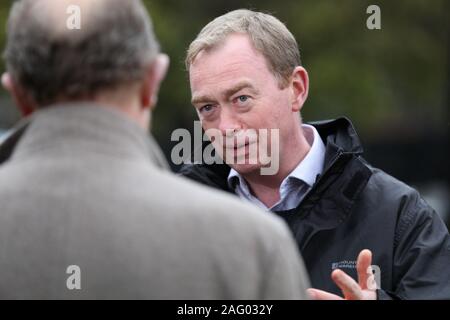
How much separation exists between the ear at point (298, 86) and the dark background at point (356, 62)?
560 inches

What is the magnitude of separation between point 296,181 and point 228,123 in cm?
36

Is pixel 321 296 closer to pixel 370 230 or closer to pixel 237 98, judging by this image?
pixel 370 230

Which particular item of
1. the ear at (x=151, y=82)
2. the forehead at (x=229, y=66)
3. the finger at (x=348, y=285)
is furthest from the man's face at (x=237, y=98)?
the ear at (x=151, y=82)

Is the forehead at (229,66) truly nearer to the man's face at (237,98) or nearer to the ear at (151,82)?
the man's face at (237,98)

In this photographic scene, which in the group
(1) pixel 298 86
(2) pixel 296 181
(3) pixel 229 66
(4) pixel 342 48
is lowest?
(2) pixel 296 181

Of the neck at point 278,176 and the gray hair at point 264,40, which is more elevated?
the gray hair at point 264,40

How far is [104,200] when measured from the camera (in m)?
2.03

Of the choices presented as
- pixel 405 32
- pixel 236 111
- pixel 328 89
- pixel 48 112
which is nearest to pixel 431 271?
pixel 236 111

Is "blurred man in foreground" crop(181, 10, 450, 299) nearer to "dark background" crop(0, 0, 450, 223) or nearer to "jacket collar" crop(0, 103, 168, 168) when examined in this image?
"jacket collar" crop(0, 103, 168, 168)

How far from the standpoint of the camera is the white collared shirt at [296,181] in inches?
152

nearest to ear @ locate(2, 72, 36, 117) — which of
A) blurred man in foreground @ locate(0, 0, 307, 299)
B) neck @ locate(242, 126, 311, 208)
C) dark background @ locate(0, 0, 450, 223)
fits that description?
blurred man in foreground @ locate(0, 0, 307, 299)

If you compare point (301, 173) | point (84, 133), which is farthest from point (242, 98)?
point (84, 133)

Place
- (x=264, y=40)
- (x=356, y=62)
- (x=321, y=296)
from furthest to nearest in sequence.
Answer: (x=356, y=62), (x=264, y=40), (x=321, y=296)

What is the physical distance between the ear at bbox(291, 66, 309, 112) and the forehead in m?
0.13
